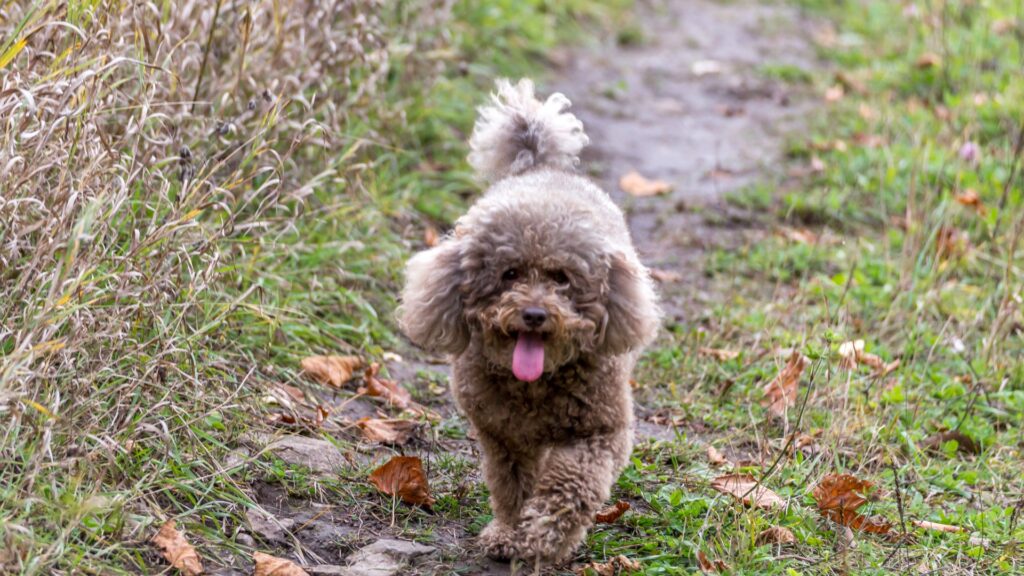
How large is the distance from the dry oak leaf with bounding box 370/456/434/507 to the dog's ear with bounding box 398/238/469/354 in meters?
0.38

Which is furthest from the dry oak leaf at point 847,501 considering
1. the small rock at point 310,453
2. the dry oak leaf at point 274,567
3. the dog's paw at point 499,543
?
the dry oak leaf at point 274,567

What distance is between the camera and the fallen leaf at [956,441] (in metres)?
4.74

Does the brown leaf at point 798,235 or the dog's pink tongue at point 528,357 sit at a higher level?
the dog's pink tongue at point 528,357

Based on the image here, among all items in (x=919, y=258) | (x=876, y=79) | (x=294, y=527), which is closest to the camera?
(x=294, y=527)

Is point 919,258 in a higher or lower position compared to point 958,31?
lower

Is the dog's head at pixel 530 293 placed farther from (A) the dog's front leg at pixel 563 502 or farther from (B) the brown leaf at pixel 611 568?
(B) the brown leaf at pixel 611 568

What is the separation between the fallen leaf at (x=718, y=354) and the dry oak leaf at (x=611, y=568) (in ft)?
6.02

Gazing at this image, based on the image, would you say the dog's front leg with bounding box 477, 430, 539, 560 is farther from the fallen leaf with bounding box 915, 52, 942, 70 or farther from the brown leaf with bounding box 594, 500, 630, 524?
the fallen leaf with bounding box 915, 52, 942, 70

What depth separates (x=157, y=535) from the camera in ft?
11.0

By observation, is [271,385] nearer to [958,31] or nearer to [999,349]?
[999,349]

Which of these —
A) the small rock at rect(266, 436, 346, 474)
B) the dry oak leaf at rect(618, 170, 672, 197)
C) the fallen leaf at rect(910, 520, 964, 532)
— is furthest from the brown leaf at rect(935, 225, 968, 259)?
the small rock at rect(266, 436, 346, 474)

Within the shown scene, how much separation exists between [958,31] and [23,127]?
781 cm

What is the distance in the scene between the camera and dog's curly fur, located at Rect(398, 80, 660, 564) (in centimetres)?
373

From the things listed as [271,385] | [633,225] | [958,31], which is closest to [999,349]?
[633,225]
